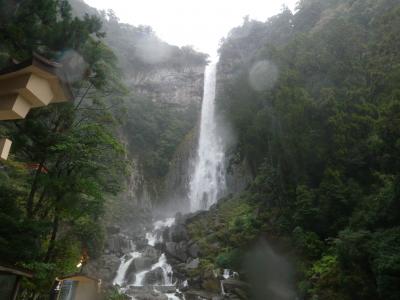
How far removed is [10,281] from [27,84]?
4.94 metres

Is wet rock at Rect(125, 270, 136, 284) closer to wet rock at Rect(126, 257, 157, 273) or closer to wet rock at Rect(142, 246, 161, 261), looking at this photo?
wet rock at Rect(126, 257, 157, 273)

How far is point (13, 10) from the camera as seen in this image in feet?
19.9

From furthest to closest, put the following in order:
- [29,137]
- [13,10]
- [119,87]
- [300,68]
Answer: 1. [300,68]
2. [119,87]
3. [29,137]
4. [13,10]

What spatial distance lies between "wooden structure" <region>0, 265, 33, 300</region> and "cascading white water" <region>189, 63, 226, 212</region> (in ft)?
75.5

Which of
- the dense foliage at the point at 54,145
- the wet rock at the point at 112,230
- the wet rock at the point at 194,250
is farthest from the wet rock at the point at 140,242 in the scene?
the dense foliage at the point at 54,145

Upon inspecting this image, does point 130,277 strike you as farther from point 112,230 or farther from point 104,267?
point 112,230

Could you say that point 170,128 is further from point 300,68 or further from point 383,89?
point 383,89

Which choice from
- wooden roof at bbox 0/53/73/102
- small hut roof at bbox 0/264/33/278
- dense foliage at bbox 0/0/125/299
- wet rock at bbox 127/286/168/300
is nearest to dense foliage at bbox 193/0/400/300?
wet rock at bbox 127/286/168/300

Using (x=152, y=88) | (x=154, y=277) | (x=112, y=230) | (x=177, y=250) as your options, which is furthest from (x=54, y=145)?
(x=152, y=88)

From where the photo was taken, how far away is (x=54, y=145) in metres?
8.02

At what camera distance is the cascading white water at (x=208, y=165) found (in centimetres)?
3004

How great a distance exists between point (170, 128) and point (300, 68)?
22229 millimetres

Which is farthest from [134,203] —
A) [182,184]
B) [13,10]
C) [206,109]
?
[13,10]

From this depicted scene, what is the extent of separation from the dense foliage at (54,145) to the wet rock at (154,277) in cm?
659
